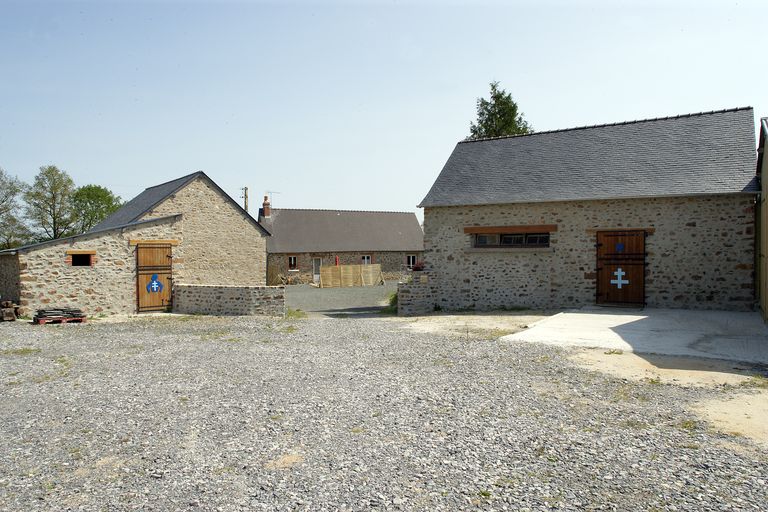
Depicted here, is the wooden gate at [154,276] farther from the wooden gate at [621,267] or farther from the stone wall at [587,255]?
the wooden gate at [621,267]

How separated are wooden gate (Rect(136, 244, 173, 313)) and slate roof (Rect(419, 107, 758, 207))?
8186mm

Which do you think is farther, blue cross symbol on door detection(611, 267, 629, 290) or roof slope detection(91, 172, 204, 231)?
roof slope detection(91, 172, 204, 231)

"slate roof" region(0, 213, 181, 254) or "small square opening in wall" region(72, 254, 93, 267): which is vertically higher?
"slate roof" region(0, 213, 181, 254)

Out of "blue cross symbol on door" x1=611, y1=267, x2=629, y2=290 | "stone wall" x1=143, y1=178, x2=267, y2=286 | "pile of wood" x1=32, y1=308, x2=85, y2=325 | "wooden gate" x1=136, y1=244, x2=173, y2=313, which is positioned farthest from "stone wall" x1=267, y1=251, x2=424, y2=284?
"blue cross symbol on door" x1=611, y1=267, x2=629, y2=290

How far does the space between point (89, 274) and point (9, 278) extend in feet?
10.0

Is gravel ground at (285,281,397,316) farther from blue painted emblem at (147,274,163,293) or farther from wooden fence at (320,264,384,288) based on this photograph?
blue painted emblem at (147,274,163,293)

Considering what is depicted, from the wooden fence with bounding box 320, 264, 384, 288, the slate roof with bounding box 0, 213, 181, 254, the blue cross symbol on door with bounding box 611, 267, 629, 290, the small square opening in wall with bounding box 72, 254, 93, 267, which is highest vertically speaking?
the slate roof with bounding box 0, 213, 181, 254

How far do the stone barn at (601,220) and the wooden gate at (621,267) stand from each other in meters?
0.03

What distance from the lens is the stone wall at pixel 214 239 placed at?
58.1ft

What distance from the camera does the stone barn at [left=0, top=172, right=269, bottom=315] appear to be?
14.3 m

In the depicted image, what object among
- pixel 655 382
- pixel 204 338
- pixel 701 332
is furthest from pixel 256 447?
pixel 701 332

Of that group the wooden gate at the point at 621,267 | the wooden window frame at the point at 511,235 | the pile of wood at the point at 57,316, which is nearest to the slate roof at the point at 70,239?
the pile of wood at the point at 57,316

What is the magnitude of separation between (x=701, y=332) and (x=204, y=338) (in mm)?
9668

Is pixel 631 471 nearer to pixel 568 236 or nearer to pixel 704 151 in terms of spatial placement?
pixel 568 236
